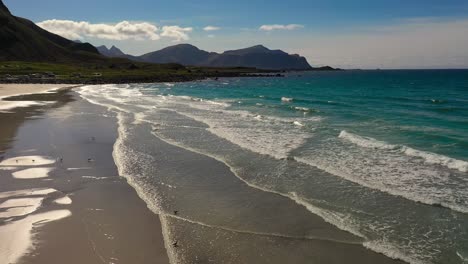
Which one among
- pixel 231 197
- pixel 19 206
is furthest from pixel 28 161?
pixel 231 197

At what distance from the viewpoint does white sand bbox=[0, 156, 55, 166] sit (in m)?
16.9

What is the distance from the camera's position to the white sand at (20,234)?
871cm

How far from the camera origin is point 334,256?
9.02m

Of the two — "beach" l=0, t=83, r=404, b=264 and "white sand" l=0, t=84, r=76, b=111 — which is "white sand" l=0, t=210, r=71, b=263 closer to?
"beach" l=0, t=83, r=404, b=264

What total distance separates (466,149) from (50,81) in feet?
293

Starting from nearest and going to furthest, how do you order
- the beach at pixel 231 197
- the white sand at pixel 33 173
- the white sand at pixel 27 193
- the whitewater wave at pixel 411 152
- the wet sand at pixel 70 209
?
the wet sand at pixel 70 209, the beach at pixel 231 197, the white sand at pixel 27 193, the white sand at pixel 33 173, the whitewater wave at pixel 411 152

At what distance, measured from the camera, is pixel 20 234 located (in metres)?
9.80

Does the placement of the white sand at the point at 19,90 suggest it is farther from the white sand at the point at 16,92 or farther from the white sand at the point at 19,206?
the white sand at the point at 19,206

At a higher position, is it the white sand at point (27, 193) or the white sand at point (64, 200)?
the white sand at point (27, 193)

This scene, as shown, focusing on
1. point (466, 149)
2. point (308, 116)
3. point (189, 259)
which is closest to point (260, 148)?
point (466, 149)

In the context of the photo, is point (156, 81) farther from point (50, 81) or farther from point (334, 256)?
point (334, 256)

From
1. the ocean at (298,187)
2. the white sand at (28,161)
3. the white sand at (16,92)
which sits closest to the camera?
the ocean at (298,187)

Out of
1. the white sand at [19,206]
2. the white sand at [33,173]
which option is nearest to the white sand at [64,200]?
the white sand at [19,206]

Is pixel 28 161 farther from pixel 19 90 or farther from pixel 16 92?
pixel 19 90
